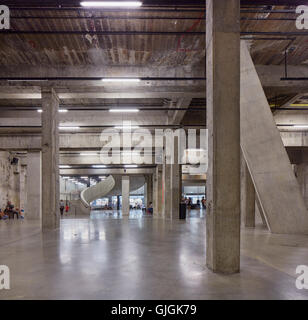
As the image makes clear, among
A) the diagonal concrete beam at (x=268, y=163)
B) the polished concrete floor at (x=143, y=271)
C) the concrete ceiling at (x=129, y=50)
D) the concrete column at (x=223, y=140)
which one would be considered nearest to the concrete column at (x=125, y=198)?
the concrete ceiling at (x=129, y=50)

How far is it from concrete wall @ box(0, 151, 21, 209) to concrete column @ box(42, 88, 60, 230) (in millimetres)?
15413

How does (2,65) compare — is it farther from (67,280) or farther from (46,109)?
(67,280)

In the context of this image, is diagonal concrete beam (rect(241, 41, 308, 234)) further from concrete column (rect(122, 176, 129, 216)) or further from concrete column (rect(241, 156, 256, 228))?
concrete column (rect(122, 176, 129, 216))

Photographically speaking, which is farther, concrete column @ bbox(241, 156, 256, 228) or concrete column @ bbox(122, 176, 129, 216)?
concrete column @ bbox(122, 176, 129, 216)

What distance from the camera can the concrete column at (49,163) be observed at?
44.4ft

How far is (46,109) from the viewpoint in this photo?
13844 mm

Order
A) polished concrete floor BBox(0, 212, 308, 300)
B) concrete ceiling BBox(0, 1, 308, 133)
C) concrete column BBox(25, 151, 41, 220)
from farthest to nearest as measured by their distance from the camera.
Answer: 1. concrete column BBox(25, 151, 41, 220)
2. concrete ceiling BBox(0, 1, 308, 133)
3. polished concrete floor BBox(0, 212, 308, 300)

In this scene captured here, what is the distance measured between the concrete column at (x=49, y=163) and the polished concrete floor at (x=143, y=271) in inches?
164

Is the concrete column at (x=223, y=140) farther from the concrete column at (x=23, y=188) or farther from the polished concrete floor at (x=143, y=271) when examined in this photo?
the concrete column at (x=23, y=188)

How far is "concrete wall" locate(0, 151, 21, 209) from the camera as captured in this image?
1055 inches

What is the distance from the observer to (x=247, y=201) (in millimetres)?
14836

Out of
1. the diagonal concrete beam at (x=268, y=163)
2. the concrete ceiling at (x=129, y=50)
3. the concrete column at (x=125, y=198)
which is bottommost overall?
the concrete column at (x=125, y=198)

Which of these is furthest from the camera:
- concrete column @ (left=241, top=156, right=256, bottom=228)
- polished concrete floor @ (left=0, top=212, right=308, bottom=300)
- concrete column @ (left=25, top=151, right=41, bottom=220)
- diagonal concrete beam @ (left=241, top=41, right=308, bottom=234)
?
concrete column @ (left=25, top=151, right=41, bottom=220)

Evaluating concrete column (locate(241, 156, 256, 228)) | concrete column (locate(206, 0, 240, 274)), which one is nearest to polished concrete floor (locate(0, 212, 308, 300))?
concrete column (locate(206, 0, 240, 274))
